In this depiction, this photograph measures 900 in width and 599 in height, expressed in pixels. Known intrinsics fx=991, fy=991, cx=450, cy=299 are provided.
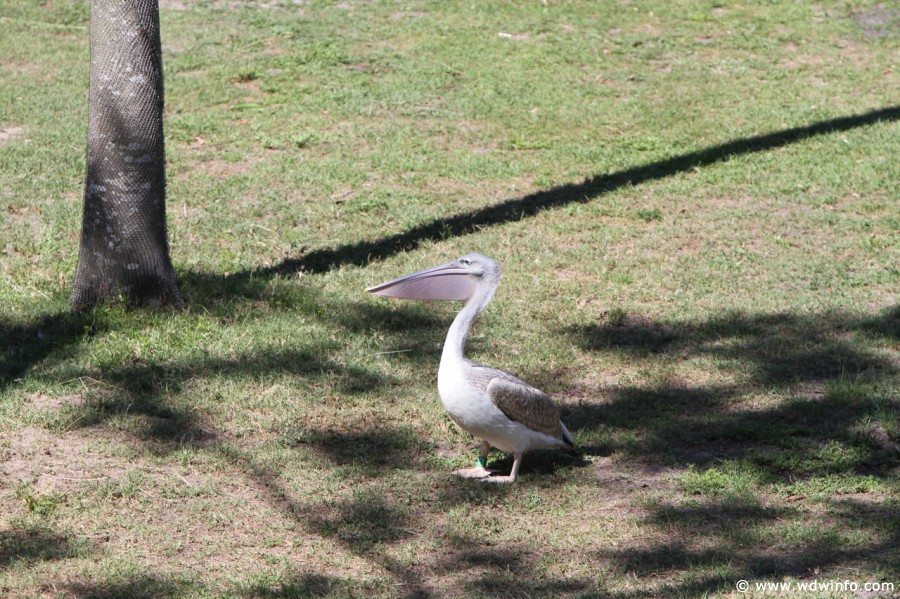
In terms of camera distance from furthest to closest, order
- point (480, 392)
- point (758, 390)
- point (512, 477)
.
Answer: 1. point (758, 390)
2. point (512, 477)
3. point (480, 392)

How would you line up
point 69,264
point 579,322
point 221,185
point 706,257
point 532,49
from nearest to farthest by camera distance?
point 579,322
point 69,264
point 706,257
point 221,185
point 532,49

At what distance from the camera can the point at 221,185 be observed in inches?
404

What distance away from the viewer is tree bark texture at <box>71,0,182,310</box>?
7105 millimetres

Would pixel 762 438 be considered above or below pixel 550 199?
below

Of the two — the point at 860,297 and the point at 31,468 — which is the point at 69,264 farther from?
the point at 860,297

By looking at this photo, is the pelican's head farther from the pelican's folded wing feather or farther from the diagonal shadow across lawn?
the diagonal shadow across lawn

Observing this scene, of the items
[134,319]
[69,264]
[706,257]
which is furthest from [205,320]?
[706,257]

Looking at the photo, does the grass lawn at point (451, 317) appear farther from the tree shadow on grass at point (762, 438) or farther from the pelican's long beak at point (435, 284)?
the pelican's long beak at point (435, 284)

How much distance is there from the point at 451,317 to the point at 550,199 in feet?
9.54

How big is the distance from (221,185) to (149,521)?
18.8 ft

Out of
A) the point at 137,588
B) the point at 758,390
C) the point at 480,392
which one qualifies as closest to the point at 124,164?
the point at 480,392

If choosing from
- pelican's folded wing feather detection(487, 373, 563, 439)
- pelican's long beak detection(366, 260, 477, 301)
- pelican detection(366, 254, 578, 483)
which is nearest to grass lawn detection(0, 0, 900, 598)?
pelican detection(366, 254, 578, 483)

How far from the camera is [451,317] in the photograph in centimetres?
780

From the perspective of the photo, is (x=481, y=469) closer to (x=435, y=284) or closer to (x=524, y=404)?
(x=524, y=404)
